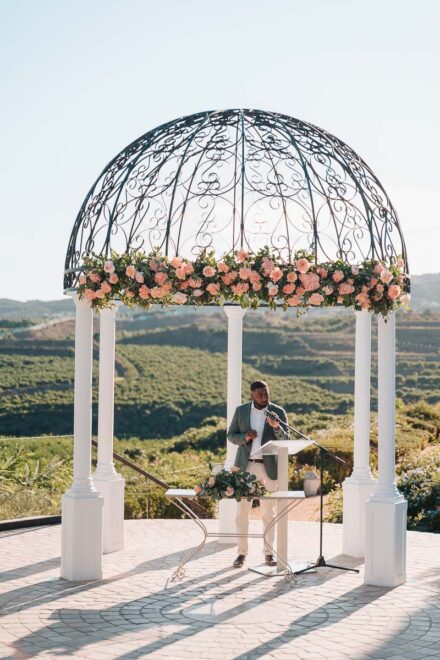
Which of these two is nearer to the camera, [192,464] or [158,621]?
[158,621]

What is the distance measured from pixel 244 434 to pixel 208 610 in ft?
7.78

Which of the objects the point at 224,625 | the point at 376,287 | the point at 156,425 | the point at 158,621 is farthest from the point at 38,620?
the point at 156,425

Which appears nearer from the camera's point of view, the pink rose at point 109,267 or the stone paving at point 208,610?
the stone paving at point 208,610

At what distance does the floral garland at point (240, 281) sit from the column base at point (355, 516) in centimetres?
280

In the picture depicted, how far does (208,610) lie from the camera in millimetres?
8656

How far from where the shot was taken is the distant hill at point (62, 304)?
183 feet

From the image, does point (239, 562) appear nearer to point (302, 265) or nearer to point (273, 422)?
point (273, 422)

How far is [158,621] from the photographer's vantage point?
8289mm

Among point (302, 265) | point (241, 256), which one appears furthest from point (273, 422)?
point (241, 256)

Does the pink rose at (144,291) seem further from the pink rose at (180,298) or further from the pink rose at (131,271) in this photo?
the pink rose at (180,298)

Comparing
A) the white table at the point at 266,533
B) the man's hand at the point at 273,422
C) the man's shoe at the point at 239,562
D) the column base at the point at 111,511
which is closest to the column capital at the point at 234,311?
the man's hand at the point at 273,422

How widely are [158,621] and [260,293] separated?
3.41 m

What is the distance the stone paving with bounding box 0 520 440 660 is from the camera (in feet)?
24.6

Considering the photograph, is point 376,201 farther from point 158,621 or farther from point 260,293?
point 158,621
